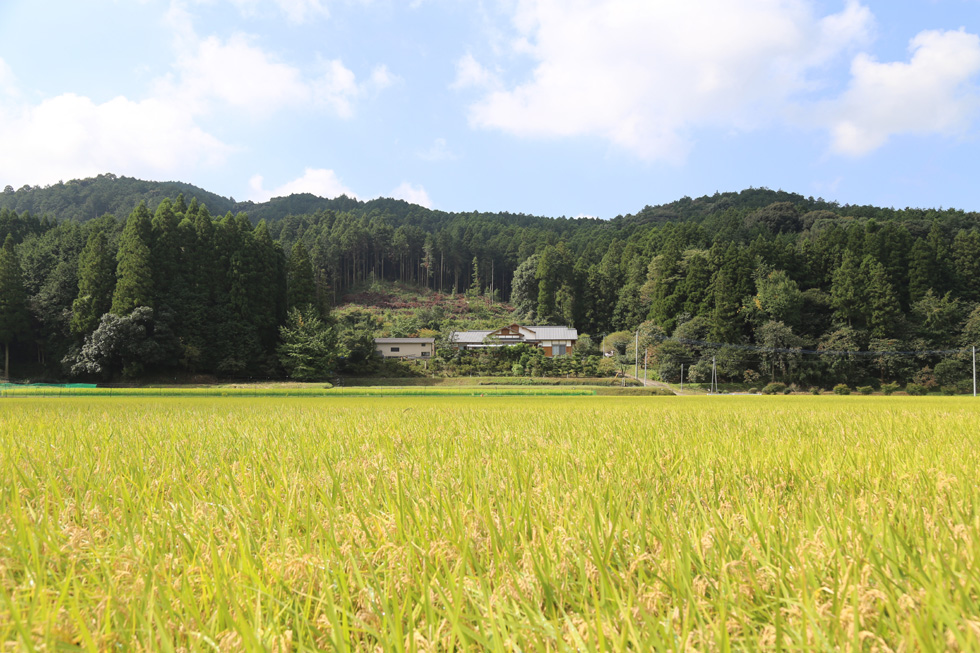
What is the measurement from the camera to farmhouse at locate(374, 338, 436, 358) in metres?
68.3

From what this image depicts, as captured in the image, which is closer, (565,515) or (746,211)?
(565,515)

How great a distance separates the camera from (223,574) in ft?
3.91

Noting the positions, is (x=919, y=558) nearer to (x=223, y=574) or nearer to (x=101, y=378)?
(x=223, y=574)

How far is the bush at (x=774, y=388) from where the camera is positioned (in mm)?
50944

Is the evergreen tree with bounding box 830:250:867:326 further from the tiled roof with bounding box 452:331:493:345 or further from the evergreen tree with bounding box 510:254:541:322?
the tiled roof with bounding box 452:331:493:345

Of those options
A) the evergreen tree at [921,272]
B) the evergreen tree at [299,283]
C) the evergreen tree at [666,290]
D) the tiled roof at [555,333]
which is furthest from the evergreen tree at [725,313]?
the evergreen tree at [299,283]

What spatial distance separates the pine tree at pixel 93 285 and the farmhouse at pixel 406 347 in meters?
30.7

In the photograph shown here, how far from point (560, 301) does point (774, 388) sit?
37.1 meters

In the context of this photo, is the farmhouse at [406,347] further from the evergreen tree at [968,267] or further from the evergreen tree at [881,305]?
the evergreen tree at [968,267]

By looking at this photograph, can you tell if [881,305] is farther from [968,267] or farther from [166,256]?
[166,256]

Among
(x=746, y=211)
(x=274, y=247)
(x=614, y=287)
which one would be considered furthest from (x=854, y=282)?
(x=274, y=247)

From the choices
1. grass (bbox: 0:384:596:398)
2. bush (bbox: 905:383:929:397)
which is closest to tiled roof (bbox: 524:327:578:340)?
grass (bbox: 0:384:596:398)

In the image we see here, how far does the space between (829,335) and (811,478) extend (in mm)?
62737

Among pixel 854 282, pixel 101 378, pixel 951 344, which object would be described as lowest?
pixel 101 378
